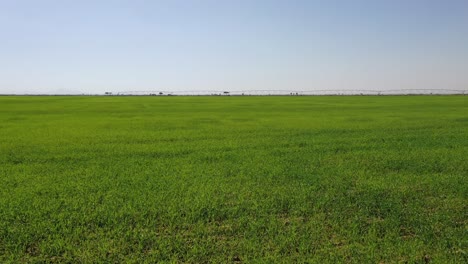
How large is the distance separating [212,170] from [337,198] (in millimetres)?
3698

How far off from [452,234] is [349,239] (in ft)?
5.41

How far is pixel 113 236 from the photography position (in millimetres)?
5297

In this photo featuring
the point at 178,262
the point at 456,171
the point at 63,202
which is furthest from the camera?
the point at 456,171

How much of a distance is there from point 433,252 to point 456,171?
5.49m

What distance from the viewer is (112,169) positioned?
969cm

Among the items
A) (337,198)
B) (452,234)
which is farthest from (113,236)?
(452,234)

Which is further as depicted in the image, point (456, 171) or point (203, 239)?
point (456, 171)

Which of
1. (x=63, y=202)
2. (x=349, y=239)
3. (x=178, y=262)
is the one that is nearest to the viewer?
(x=178, y=262)

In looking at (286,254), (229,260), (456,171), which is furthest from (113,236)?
(456,171)

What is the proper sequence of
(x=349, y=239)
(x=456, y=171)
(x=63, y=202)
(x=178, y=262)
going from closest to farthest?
1. (x=178, y=262)
2. (x=349, y=239)
3. (x=63, y=202)
4. (x=456, y=171)

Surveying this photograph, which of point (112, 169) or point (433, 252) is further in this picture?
point (112, 169)

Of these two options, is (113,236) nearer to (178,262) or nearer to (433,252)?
(178,262)

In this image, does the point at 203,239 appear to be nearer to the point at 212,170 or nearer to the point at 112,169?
the point at 212,170

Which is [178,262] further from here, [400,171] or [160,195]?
[400,171]
